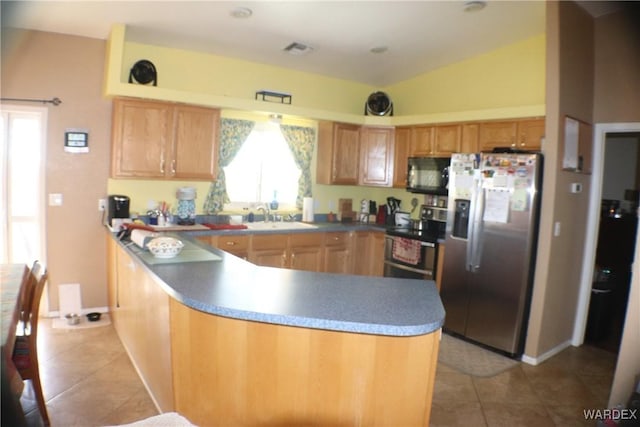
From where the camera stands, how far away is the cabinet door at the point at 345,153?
15.9 feet

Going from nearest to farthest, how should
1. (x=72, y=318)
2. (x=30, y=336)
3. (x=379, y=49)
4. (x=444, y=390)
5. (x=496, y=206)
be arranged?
(x=30, y=336) < (x=444, y=390) < (x=496, y=206) < (x=72, y=318) < (x=379, y=49)

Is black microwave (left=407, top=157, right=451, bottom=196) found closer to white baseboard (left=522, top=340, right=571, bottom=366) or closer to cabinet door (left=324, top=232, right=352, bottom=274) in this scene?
cabinet door (left=324, top=232, right=352, bottom=274)

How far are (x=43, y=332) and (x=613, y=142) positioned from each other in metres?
7.08

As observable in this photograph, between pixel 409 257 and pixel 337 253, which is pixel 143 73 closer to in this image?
pixel 337 253

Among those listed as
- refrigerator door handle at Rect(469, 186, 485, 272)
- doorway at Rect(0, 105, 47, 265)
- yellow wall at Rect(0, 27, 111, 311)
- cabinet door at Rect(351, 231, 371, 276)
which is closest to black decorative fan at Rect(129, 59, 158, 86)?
yellow wall at Rect(0, 27, 111, 311)

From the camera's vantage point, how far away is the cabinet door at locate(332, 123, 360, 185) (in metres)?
4.86

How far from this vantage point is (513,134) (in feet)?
12.8

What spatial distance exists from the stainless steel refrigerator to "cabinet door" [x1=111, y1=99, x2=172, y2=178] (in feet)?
9.01

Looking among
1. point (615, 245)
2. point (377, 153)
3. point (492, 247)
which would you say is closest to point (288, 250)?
point (377, 153)

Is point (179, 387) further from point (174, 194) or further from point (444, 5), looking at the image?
point (444, 5)

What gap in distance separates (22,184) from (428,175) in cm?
405

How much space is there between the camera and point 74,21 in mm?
3367

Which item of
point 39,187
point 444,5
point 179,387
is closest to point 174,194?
point 39,187

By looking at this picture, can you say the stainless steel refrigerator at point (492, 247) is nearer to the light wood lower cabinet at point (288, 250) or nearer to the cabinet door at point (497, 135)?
the cabinet door at point (497, 135)
